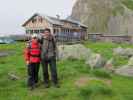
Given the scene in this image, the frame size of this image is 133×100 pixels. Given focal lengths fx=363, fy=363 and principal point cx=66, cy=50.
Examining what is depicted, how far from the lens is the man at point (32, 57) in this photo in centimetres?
1583

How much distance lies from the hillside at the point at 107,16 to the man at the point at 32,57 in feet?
339

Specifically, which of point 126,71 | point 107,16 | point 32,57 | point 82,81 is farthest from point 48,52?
point 107,16

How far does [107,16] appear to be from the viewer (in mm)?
123562

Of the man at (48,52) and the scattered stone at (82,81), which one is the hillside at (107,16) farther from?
the man at (48,52)

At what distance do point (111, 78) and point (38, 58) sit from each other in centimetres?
432

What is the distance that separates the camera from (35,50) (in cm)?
1590

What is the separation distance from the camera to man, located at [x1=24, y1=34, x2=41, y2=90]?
51.9ft

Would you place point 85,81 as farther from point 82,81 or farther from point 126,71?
point 126,71

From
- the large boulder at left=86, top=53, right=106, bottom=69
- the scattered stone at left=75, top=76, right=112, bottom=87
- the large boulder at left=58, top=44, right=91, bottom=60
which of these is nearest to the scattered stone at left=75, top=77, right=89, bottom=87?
the scattered stone at left=75, top=76, right=112, bottom=87

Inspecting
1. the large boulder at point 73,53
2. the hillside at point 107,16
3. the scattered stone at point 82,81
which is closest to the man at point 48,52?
the scattered stone at point 82,81

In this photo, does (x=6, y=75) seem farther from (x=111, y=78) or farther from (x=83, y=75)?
(x=111, y=78)

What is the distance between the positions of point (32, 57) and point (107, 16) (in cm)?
10936

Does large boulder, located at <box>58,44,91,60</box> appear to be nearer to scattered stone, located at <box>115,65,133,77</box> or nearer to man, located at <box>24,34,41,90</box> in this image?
scattered stone, located at <box>115,65,133,77</box>

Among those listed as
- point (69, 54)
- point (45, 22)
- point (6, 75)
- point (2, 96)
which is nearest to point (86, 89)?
point (2, 96)
